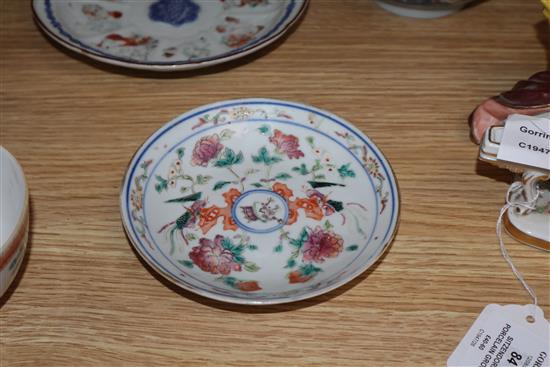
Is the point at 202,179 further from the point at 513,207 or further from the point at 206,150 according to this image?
the point at 513,207

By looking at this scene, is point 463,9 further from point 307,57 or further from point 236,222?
point 236,222

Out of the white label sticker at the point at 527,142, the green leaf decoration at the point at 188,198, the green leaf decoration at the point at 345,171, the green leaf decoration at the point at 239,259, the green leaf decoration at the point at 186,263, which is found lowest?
the green leaf decoration at the point at 186,263

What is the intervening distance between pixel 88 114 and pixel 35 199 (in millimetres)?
158

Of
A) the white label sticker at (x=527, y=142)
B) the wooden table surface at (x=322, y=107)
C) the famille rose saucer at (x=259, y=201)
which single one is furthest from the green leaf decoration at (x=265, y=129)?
the white label sticker at (x=527, y=142)

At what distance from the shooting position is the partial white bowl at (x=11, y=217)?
2.11ft

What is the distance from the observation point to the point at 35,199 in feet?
2.70

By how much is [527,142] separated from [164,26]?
0.56 meters

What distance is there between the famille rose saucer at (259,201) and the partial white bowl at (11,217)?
10cm

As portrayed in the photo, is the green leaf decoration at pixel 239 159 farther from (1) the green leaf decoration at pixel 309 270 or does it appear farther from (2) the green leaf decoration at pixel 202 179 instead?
(1) the green leaf decoration at pixel 309 270

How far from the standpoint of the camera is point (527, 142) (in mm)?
710

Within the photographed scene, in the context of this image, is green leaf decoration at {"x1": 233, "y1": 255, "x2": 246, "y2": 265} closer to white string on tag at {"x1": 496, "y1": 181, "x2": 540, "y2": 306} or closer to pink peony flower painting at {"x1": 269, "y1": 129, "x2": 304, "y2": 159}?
pink peony flower painting at {"x1": 269, "y1": 129, "x2": 304, "y2": 159}

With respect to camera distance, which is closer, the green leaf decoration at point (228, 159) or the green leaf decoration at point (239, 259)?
the green leaf decoration at point (239, 259)

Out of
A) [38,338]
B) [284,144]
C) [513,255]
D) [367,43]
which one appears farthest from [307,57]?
[38,338]

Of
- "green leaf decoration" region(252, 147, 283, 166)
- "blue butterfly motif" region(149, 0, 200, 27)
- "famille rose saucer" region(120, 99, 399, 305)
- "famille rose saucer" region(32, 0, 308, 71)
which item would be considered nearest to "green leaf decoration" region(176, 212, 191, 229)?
"famille rose saucer" region(120, 99, 399, 305)
